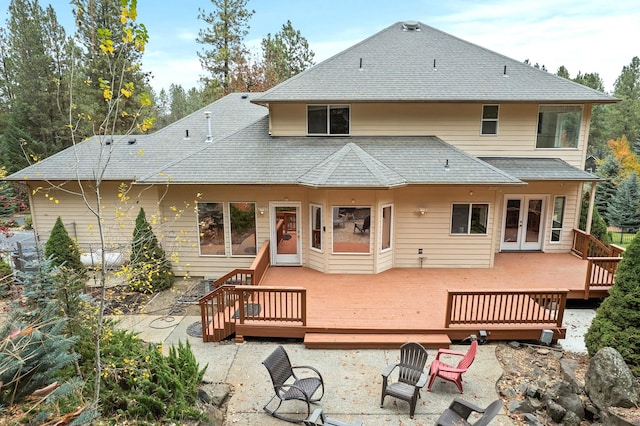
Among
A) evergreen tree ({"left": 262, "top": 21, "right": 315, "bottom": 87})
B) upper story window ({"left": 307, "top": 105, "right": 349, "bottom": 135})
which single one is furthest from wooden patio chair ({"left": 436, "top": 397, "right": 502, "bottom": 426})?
evergreen tree ({"left": 262, "top": 21, "right": 315, "bottom": 87})

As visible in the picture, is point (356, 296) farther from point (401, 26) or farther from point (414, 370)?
point (401, 26)

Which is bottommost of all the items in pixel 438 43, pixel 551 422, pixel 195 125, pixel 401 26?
pixel 551 422

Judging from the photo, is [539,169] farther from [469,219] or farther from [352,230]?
[352,230]

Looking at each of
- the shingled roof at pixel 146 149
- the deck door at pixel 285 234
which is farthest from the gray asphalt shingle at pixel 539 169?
the shingled roof at pixel 146 149

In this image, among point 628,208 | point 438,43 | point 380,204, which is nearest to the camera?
point 380,204

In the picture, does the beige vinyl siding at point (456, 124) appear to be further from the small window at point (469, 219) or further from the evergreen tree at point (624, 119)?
the evergreen tree at point (624, 119)

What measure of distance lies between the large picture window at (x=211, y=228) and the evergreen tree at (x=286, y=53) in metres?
21.6

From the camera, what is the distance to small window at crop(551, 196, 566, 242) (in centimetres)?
1190

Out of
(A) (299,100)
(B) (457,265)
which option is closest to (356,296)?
(B) (457,265)

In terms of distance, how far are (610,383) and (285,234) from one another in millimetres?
8288

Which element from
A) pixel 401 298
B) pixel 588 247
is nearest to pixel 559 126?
pixel 588 247

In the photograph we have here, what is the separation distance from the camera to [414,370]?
5.80 m

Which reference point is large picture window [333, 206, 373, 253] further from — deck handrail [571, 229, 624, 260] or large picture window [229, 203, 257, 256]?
deck handrail [571, 229, 624, 260]

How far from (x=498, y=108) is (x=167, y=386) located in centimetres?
1211
